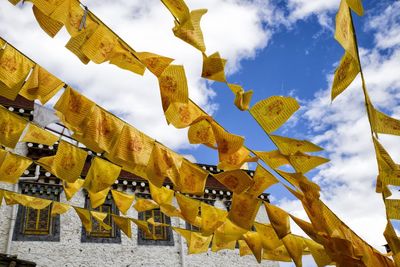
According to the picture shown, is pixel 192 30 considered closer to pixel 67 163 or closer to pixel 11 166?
pixel 67 163

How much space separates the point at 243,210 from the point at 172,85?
225 centimetres

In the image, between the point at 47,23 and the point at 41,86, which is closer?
the point at 47,23

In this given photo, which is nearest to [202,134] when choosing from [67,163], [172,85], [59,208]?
[172,85]

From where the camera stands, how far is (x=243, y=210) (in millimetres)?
5238

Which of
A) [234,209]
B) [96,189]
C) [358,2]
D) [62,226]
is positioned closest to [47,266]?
[62,226]

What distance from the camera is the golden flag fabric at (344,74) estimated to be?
119 inches

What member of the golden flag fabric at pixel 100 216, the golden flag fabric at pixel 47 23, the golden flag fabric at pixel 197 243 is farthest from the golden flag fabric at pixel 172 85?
the golden flag fabric at pixel 197 243

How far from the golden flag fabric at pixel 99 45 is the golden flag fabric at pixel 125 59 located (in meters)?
0.05

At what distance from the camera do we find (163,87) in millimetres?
3906

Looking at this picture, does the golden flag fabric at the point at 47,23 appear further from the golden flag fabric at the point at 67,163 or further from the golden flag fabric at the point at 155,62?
the golden flag fabric at the point at 67,163

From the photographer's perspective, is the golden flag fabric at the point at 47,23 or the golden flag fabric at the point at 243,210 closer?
the golden flag fabric at the point at 47,23

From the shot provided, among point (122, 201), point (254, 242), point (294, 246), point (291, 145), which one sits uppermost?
point (122, 201)

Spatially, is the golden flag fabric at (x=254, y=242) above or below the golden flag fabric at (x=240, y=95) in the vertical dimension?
below

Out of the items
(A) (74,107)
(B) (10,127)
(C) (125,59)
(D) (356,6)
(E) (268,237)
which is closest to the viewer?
(D) (356,6)
